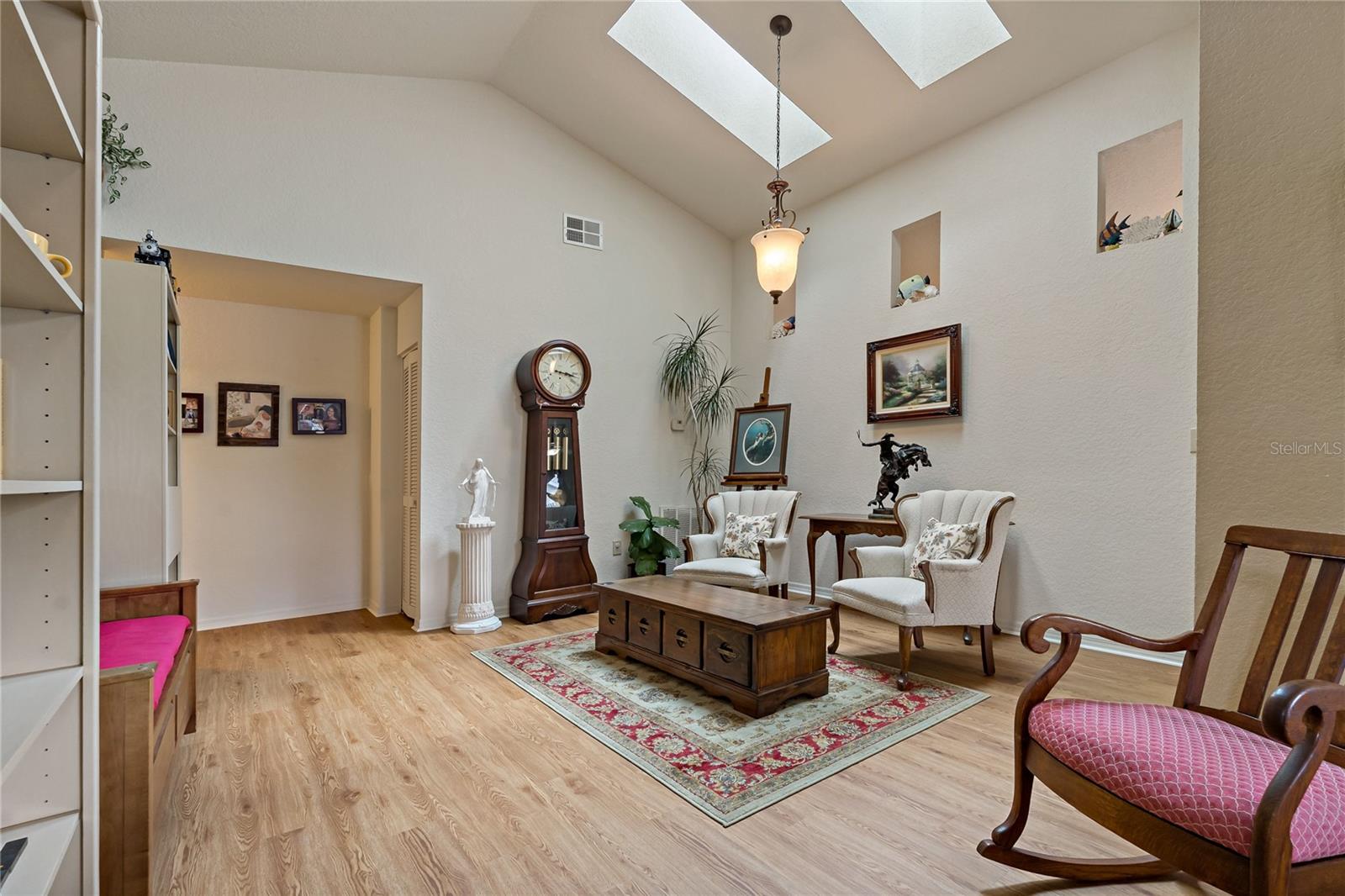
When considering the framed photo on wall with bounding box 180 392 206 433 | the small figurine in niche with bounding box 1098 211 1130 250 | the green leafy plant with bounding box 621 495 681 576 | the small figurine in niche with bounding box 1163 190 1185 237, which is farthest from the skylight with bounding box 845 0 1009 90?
the framed photo on wall with bounding box 180 392 206 433

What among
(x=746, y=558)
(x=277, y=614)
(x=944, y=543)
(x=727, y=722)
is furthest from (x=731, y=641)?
(x=277, y=614)

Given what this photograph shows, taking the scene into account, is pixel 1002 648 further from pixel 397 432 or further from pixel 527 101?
pixel 527 101

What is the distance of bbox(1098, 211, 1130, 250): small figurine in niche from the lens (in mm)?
3629

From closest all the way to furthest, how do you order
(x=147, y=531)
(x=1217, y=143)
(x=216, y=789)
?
(x=1217, y=143) < (x=216, y=789) < (x=147, y=531)

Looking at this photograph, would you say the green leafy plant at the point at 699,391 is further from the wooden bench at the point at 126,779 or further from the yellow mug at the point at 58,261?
the yellow mug at the point at 58,261

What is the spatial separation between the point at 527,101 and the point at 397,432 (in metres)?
2.71

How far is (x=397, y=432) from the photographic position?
16.1ft

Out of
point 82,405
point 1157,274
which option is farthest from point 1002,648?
point 82,405

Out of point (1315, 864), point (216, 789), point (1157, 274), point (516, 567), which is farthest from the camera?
point (516, 567)

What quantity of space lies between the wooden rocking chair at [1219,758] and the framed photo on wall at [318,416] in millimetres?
4919

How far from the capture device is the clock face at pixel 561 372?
4.77 m

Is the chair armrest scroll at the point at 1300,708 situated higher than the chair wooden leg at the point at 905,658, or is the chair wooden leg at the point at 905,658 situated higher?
the chair armrest scroll at the point at 1300,708

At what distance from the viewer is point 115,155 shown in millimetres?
3250

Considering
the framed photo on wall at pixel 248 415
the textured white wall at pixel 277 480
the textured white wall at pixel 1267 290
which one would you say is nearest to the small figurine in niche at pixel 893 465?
the textured white wall at pixel 1267 290
